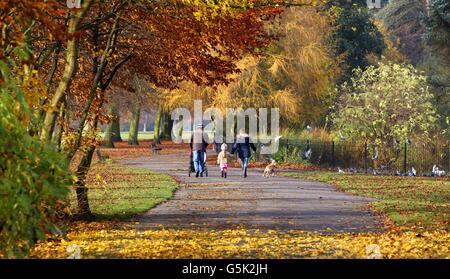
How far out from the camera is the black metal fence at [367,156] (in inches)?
1799

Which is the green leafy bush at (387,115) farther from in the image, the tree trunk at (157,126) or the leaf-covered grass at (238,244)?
the leaf-covered grass at (238,244)

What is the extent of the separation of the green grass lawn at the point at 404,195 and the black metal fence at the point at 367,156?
201 inches

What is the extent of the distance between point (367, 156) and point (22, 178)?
124ft

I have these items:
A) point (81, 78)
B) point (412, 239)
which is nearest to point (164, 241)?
point (412, 239)

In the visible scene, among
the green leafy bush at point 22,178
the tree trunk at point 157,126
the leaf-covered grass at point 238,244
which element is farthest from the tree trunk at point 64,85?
the tree trunk at point 157,126

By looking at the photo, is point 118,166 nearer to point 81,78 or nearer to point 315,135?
A: point 315,135

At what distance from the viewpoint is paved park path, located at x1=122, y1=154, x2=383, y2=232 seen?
19.5 m

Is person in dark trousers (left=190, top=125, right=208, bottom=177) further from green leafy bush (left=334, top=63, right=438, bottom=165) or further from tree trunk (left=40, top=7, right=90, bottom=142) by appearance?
tree trunk (left=40, top=7, right=90, bottom=142)

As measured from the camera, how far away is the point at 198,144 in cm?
3409

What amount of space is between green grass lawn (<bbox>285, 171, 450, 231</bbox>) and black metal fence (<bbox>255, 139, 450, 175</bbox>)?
16.8 ft

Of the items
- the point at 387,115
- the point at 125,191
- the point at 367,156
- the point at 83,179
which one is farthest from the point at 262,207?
the point at 387,115

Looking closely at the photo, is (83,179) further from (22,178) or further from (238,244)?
(22,178)

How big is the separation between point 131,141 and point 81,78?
6003cm

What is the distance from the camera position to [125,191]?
30.0m
